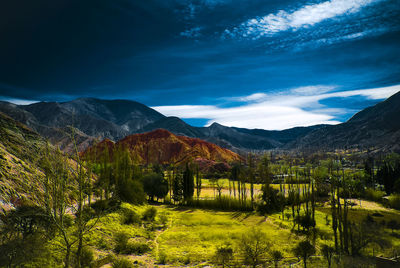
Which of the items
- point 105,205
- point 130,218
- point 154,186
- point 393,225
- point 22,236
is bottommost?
point 393,225

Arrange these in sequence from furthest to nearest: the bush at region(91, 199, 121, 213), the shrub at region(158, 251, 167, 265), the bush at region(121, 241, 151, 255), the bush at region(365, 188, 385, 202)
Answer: the bush at region(365, 188, 385, 202) → the bush at region(91, 199, 121, 213) → the bush at region(121, 241, 151, 255) → the shrub at region(158, 251, 167, 265)

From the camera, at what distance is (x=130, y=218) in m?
28.0

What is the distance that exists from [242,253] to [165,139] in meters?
142

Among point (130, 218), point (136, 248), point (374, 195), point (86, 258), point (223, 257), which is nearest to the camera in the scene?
point (86, 258)

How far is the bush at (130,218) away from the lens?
1085 inches

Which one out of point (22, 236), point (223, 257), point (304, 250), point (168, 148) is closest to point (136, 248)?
point (223, 257)

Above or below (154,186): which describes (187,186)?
below

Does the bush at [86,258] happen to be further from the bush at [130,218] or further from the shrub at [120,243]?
the bush at [130,218]

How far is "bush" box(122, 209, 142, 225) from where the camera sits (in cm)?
2755

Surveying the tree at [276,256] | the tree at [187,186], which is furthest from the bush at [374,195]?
the tree at [276,256]

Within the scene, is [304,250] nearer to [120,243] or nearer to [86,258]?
[120,243]

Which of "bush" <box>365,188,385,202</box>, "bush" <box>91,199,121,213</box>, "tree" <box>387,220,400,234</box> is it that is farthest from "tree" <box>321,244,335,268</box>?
"bush" <box>365,188,385,202</box>

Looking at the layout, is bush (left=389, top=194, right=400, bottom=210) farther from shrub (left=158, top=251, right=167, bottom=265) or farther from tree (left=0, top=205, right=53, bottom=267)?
tree (left=0, top=205, right=53, bottom=267)

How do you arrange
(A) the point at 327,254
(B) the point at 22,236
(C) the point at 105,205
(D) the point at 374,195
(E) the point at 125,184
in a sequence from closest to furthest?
(B) the point at 22,236 < (A) the point at 327,254 < (C) the point at 105,205 < (E) the point at 125,184 < (D) the point at 374,195
